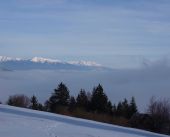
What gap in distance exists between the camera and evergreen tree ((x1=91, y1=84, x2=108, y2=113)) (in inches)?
2239

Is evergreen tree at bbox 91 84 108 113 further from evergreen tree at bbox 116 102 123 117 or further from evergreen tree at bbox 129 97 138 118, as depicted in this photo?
evergreen tree at bbox 129 97 138 118

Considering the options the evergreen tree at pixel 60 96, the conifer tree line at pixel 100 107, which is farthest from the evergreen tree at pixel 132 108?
the evergreen tree at pixel 60 96

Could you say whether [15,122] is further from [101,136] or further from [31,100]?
[31,100]

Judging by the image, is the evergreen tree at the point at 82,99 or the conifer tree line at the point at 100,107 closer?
the conifer tree line at the point at 100,107

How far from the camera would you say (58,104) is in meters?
59.7

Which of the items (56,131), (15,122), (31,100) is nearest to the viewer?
(56,131)

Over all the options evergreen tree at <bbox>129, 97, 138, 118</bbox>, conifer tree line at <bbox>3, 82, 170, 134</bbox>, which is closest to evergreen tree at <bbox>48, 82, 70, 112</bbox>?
conifer tree line at <bbox>3, 82, 170, 134</bbox>

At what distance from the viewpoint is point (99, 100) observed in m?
57.5

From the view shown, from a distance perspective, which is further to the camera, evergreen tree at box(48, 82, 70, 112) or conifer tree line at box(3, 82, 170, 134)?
evergreen tree at box(48, 82, 70, 112)

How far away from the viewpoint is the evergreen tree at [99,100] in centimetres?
5688

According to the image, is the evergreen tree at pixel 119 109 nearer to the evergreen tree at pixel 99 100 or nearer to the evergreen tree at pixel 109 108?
the evergreen tree at pixel 109 108

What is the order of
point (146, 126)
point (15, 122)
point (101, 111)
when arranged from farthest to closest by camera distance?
point (101, 111) → point (146, 126) → point (15, 122)

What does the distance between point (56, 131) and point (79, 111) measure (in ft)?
120

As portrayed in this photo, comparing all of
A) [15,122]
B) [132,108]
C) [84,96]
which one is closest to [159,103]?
[132,108]
